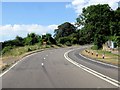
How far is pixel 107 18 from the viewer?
8106cm

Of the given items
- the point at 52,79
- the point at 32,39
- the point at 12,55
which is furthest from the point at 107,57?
the point at 32,39

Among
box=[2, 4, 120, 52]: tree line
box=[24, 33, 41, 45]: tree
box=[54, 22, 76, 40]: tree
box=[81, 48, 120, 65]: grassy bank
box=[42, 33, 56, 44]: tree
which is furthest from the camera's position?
box=[54, 22, 76, 40]: tree

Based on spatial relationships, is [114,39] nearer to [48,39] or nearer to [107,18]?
[107,18]

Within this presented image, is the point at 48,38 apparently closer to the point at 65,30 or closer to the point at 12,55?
the point at 12,55

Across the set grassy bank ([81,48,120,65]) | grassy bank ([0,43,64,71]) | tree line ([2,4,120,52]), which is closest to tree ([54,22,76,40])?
tree line ([2,4,120,52])

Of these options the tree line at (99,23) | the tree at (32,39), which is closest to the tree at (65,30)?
the tree at (32,39)

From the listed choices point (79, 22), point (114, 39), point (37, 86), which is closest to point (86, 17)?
point (79, 22)

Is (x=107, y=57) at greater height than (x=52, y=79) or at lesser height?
lesser

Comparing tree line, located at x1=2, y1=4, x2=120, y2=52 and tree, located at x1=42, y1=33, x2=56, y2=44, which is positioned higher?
tree line, located at x1=2, y1=4, x2=120, y2=52

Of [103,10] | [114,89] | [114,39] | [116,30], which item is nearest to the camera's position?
[114,89]

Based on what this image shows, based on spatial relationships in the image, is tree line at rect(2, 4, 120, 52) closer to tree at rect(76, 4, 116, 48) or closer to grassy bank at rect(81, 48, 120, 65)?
tree at rect(76, 4, 116, 48)

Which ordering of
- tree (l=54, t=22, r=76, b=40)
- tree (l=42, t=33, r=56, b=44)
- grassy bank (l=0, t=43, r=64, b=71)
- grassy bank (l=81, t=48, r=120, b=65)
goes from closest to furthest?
grassy bank (l=81, t=48, r=120, b=65) → grassy bank (l=0, t=43, r=64, b=71) → tree (l=42, t=33, r=56, b=44) → tree (l=54, t=22, r=76, b=40)

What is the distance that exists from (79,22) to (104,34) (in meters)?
9.52

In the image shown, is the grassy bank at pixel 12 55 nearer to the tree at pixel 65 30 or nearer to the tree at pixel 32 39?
the tree at pixel 32 39
